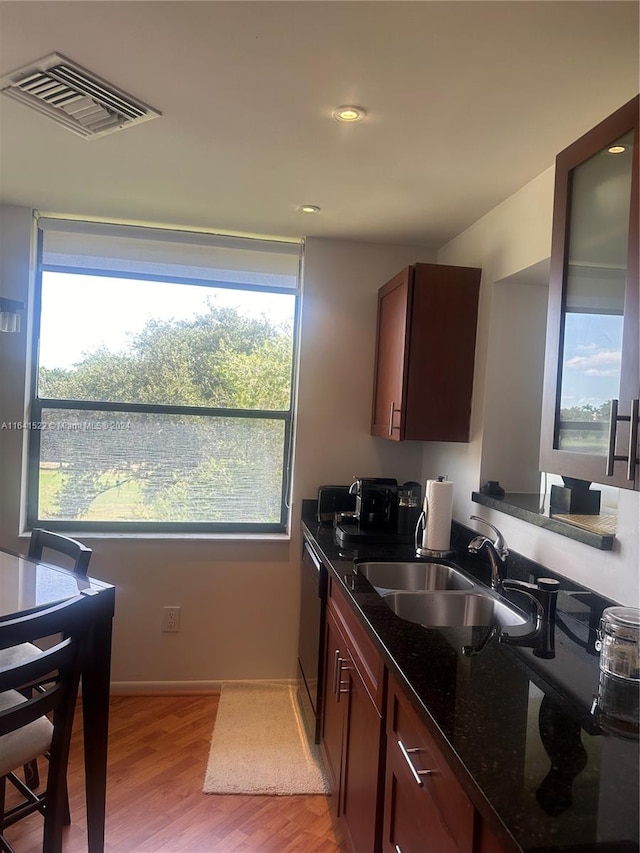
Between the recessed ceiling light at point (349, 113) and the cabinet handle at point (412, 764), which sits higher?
the recessed ceiling light at point (349, 113)

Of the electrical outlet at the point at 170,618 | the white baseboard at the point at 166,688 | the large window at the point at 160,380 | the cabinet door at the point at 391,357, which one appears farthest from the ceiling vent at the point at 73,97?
the white baseboard at the point at 166,688

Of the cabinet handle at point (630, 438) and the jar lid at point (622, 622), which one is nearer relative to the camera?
the cabinet handle at point (630, 438)

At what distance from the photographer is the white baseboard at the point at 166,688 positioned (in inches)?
116

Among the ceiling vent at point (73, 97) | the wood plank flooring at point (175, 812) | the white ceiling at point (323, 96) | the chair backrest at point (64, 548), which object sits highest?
the white ceiling at point (323, 96)

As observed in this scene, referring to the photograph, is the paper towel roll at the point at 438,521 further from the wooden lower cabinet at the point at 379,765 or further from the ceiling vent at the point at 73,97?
the ceiling vent at the point at 73,97

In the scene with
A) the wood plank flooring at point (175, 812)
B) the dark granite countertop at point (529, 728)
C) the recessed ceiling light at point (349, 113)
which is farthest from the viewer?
the wood plank flooring at point (175, 812)

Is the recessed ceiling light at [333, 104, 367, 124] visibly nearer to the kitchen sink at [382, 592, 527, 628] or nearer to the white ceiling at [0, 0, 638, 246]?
the white ceiling at [0, 0, 638, 246]

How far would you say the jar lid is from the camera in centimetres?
123

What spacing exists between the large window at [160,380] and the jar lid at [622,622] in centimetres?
206

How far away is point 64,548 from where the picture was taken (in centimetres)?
224

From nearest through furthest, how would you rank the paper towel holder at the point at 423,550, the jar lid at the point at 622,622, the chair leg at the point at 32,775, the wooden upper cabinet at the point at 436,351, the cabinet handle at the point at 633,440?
1. the cabinet handle at the point at 633,440
2. the jar lid at the point at 622,622
3. the chair leg at the point at 32,775
4. the paper towel holder at the point at 423,550
5. the wooden upper cabinet at the point at 436,351

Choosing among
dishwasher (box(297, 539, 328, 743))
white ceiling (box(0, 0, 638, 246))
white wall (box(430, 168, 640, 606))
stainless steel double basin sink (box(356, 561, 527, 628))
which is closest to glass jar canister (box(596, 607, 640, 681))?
white wall (box(430, 168, 640, 606))

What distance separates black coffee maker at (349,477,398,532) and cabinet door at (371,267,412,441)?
272mm

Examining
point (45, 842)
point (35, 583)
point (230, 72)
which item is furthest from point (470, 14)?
point (45, 842)
